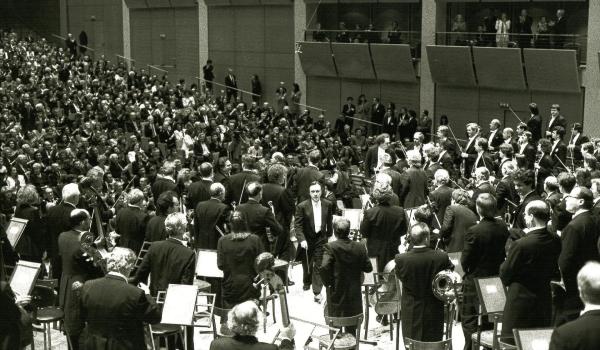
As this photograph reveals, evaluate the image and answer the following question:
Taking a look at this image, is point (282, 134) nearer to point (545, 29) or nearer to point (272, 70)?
point (545, 29)

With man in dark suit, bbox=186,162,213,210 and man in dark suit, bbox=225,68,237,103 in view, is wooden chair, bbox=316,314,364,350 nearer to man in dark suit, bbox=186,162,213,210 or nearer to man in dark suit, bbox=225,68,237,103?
man in dark suit, bbox=186,162,213,210

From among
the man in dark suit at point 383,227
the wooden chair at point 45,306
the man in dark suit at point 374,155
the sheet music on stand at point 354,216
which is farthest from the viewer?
the man in dark suit at point 374,155

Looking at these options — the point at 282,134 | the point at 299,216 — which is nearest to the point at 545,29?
the point at 282,134

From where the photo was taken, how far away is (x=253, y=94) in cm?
3142

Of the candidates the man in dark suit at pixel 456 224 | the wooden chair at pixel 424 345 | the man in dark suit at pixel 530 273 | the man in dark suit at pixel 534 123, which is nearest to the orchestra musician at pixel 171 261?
the wooden chair at pixel 424 345

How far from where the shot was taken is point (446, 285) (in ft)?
24.7

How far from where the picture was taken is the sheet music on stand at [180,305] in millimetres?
7188

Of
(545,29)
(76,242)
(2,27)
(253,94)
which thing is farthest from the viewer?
(2,27)

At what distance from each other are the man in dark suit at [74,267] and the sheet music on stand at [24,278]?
0.30 m

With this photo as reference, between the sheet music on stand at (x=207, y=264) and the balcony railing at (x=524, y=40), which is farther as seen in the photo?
the balcony railing at (x=524, y=40)

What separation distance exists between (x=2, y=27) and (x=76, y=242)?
40348mm

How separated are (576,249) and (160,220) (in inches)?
186

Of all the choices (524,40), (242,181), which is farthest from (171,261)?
(524,40)

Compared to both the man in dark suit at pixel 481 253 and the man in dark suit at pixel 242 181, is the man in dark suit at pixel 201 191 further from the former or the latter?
the man in dark suit at pixel 481 253
